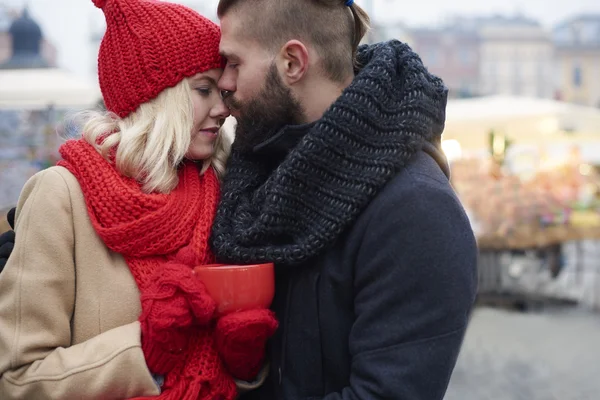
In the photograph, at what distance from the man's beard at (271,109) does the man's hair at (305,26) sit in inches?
3.8

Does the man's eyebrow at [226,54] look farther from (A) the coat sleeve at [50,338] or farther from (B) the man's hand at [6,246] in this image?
(B) the man's hand at [6,246]

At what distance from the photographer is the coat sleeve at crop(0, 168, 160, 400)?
1975 mm

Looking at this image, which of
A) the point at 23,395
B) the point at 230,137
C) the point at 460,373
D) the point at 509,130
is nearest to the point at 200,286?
the point at 23,395


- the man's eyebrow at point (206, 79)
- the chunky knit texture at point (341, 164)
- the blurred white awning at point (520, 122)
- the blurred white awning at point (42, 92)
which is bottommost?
the blurred white awning at point (520, 122)

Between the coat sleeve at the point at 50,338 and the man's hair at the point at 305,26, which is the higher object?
the man's hair at the point at 305,26

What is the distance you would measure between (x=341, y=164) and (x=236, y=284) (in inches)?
15.1

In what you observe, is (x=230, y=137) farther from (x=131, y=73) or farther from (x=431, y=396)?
(x=431, y=396)

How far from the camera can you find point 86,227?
2094 mm

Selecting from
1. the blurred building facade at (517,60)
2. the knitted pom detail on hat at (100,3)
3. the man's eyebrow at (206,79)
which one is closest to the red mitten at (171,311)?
the man's eyebrow at (206,79)

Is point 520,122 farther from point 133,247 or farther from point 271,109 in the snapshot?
point 133,247

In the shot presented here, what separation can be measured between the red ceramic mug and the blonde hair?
1.15 ft

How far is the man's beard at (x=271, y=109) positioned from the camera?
6.99 ft

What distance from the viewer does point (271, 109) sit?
2.13m

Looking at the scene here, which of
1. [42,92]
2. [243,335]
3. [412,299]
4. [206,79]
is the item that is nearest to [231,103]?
[206,79]
